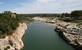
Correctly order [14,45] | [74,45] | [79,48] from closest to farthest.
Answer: [14,45]
[79,48]
[74,45]

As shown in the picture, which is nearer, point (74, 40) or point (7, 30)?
point (7, 30)

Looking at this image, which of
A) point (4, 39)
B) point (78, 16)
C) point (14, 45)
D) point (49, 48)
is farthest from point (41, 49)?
point (78, 16)

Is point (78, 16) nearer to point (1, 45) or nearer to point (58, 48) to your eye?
point (58, 48)

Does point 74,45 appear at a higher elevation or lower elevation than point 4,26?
lower

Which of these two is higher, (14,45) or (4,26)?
(4,26)

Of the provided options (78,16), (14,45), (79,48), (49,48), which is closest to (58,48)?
(49,48)

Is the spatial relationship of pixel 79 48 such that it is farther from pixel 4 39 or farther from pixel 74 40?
pixel 4 39

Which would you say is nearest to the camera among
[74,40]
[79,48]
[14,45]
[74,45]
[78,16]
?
[14,45]

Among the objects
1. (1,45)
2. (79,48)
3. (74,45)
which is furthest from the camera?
(74,45)

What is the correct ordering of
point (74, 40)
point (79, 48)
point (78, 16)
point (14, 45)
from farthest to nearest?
point (78, 16)
point (74, 40)
point (79, 48)
point (14, 45)
